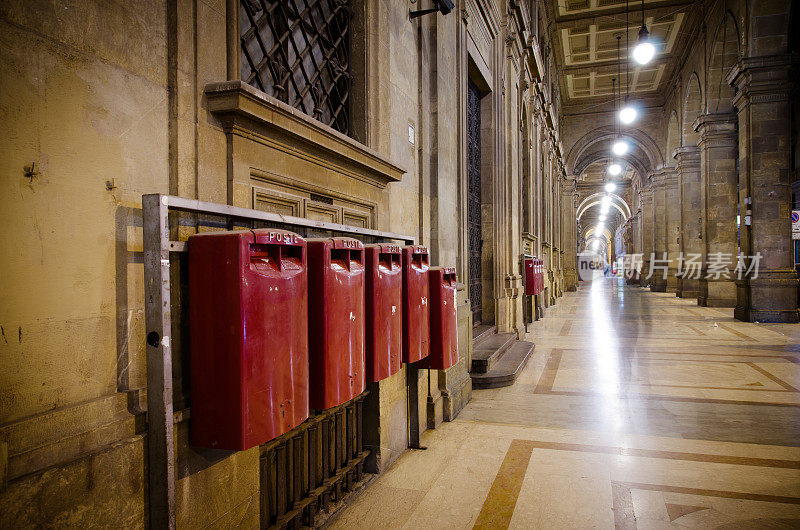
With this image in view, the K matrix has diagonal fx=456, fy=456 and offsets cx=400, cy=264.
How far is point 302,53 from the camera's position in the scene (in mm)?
3354

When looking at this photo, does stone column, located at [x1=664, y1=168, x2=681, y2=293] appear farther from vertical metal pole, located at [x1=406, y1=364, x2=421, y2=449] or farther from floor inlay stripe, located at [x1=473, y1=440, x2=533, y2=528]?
vertical metal pole, located at [x1=406, y1=364, x2=421, y2=449]

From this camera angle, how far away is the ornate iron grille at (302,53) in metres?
2.88

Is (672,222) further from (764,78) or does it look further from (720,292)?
(764,78)

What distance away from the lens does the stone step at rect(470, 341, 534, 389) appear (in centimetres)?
602

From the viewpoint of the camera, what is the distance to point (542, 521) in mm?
2855

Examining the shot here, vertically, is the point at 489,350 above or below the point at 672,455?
above

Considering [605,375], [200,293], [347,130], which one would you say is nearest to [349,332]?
[200,293]

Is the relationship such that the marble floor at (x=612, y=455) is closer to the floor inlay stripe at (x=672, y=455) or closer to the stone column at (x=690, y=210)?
the floor inlay stripe at (x=672, y=455)

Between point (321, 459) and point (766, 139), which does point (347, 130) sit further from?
point (766, 139)

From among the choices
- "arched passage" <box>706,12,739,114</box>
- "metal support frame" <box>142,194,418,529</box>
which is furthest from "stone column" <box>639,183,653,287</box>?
"metal support frame" <box>142,194,418,529</box>

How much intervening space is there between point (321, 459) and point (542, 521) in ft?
4.76

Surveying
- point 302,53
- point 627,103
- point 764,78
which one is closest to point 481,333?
point 302,53

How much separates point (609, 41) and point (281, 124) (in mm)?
22916

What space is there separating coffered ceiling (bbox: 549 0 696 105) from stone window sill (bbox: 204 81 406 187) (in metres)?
18.1
